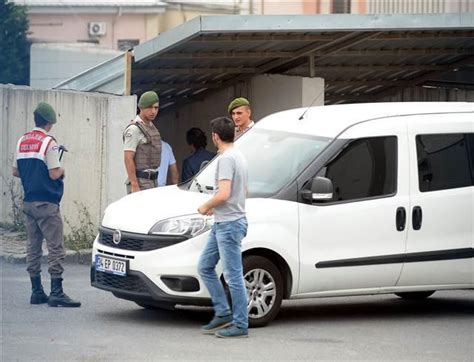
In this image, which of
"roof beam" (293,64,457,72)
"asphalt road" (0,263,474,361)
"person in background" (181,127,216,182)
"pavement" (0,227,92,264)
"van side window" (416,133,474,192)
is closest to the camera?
"asphalt road" (0,263,474,361)

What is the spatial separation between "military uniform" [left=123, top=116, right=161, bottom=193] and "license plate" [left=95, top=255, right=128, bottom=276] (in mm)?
1999

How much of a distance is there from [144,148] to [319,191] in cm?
271

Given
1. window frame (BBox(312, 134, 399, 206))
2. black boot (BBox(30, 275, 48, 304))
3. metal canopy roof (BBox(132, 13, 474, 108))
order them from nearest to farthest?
window frame (BBox(312, 134, 399, 206)) → black boot (BBox(30, 275, 48, 304)) → metal canopy roof (BBox(132, 13, 474, 108))

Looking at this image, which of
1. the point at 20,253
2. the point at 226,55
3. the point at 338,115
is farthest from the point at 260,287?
the point at 226,55

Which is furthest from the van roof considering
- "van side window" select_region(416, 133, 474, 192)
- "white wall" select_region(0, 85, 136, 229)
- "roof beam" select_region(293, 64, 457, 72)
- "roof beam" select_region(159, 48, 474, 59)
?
"roof beam" select_region(293, 64, 457, 72)

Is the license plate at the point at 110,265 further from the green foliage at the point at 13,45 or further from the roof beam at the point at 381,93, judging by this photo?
the green foliage at the point at 13,45

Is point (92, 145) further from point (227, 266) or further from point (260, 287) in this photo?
point (227, 266)

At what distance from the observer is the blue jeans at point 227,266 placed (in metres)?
10.9

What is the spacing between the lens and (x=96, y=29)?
139ft

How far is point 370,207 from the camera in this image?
38.9ft

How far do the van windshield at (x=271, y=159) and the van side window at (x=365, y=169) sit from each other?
0.23 m

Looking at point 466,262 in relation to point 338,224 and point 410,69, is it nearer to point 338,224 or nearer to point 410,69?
point 338,224

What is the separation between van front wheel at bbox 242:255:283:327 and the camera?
11359mm

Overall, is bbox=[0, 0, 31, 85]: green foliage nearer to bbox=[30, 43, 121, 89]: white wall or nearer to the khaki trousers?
bbox=[30, 43, 121, 89]: white wall
